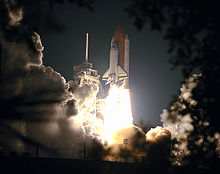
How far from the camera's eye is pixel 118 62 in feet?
231

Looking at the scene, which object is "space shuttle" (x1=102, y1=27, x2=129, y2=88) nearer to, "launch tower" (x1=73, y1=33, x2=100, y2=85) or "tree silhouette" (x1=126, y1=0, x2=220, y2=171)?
"launch tower" (x1=73, y1=33, x2=100, y2=85)

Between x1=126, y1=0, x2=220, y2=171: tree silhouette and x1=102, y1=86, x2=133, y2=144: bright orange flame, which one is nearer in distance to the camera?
x1=126, y1=0, x2=220, y2=171: tree silhouette

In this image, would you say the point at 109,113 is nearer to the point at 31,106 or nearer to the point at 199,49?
the point at 31,106

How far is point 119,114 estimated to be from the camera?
2724 inches

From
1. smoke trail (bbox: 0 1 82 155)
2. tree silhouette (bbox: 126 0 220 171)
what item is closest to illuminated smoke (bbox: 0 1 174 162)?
smoke trail (bbox: 0 1 82 155)

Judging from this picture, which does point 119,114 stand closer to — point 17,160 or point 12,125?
point 12,125

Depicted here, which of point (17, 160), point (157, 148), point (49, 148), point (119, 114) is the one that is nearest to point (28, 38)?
point (17, 160)

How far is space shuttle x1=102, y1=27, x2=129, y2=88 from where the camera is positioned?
69750 mm

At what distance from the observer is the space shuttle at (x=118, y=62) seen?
229 feet

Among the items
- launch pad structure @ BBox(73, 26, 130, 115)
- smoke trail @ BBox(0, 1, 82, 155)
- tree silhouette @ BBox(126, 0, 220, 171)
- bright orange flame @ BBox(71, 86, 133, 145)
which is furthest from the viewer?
launch pad structure @ BBox(73, 26, 130, 115)

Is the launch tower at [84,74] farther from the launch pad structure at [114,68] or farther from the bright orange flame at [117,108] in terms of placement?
the bright orange flame at [117,108]

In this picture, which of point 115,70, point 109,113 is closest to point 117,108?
point 109,113

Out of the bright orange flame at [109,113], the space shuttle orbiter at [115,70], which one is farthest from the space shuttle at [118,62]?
the bright orange flame at [109,113]

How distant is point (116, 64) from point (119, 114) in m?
10.5
